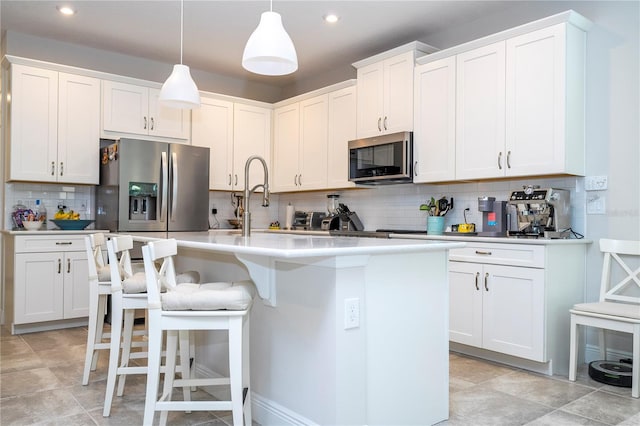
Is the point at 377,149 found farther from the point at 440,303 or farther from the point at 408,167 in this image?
the point at 440,303

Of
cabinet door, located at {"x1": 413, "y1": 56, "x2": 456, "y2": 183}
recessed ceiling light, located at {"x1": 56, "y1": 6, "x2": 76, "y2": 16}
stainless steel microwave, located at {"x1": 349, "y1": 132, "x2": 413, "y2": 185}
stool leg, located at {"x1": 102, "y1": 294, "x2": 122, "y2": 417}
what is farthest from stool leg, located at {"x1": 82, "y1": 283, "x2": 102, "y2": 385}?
cabinet door, located at {"x1": 413, "y1": 56, "x2": 456, "y2": 183}

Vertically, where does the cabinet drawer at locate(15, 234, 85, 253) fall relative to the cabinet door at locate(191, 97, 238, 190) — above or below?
below

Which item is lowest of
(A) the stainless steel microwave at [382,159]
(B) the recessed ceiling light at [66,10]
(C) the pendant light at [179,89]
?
(A) the stainless steel microwave at [382,159]

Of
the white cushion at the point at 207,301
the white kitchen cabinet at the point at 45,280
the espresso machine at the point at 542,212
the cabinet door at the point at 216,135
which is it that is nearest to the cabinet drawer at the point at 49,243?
the white kitchen cabinet at the point at 45,280

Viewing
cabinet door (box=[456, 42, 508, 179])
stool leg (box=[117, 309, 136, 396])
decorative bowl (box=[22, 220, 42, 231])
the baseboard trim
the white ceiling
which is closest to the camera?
the baseboard trim

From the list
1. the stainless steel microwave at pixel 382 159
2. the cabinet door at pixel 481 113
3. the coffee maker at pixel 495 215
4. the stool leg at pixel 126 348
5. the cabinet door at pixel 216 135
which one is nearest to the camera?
the stool leg at pixel 126 348

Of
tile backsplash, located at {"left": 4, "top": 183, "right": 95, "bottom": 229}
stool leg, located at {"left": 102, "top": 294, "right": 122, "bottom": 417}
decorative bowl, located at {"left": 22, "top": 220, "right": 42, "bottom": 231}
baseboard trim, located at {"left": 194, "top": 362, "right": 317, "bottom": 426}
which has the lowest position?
baseboard trim, located at {"left": 194, "top": 362, "right": 317, "bottom": 426}

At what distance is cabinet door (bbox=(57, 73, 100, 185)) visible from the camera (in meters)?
4.59

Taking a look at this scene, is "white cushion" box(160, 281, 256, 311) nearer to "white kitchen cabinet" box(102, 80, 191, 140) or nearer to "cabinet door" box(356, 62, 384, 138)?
"cabinet door" box(356, 62, 384, 138)

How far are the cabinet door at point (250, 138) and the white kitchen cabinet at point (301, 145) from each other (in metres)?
0.13

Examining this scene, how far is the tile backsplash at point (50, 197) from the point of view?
184 inches

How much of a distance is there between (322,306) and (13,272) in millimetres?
3517

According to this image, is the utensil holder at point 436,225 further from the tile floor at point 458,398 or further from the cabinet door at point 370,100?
the tile floor at point 458,398

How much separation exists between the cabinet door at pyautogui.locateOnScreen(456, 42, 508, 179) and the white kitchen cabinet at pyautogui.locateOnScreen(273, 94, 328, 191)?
174 centimetres
